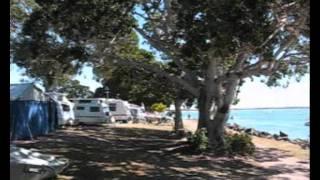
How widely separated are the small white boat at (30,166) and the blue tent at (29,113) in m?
11.7

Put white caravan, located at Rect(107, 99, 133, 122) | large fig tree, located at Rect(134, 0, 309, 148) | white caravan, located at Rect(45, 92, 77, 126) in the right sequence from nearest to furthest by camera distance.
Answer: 1. large fig tree, located at Rect(134, 0, 309, 148)
2. white caravan, located at Rect(45, 92, 77, 126)
3. white caravan, located at Rect(107, 99, 133, 122)

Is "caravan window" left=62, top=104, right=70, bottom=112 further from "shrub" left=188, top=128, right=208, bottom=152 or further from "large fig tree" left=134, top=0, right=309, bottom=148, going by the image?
"shrub" left=188, top=128, right=208, bottom=152

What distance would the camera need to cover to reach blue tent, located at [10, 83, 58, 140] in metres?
23.7

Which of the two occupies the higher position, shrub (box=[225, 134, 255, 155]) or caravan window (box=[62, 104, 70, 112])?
caravan window (box=[62, 104, 70, 112])

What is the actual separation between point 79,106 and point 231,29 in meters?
30.6

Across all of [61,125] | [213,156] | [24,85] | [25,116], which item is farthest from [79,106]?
[213,156]

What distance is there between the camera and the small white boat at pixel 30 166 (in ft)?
Result: 29.6

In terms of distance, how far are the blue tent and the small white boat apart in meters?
11.7

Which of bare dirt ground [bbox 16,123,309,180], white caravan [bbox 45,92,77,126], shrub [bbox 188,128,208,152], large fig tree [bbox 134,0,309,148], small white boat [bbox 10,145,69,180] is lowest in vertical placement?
bare dirt ground [bbox 16,123,309,180]

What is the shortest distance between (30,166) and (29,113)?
16123mm

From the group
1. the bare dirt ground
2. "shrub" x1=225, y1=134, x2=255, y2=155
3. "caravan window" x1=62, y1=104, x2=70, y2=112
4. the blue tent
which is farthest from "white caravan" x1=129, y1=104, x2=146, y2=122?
"shrub" x1=225, y1=134, x2=255, y2=155

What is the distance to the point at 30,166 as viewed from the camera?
9281mm

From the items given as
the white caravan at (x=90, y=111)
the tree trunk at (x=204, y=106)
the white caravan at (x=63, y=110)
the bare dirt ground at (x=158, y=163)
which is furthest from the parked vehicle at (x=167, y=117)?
the bare dirt ground at (x=158, y=163)
